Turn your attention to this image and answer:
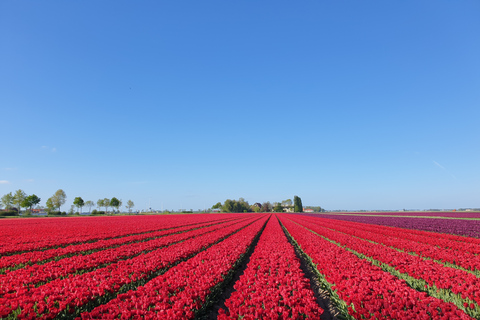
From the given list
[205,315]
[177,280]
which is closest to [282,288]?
[205,315]

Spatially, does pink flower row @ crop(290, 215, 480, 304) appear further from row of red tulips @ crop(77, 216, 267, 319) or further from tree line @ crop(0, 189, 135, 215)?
tree line @ crop(0, 189, 135, 215)

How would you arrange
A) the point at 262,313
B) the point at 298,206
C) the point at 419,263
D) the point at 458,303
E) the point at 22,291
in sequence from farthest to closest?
1. the point at 298,206
2. the point at 419,263
3. the point at 458,303
4. the point at 22,291
5. the point at 262,313

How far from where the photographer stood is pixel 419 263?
8891 millimetres

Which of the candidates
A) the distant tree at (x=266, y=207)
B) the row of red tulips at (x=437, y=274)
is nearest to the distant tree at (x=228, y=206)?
the distant tree at (x=266, y=207)

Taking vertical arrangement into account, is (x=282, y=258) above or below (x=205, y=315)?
above

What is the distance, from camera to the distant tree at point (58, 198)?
96175 millimetres

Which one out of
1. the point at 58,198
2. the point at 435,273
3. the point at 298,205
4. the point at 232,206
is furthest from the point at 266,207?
the point at 435,273

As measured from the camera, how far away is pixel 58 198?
97.9m

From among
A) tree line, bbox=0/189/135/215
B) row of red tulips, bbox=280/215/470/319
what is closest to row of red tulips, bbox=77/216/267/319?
row of red tulips, bbox=280/215/470/319

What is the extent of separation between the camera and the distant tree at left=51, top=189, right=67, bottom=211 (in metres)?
96.2

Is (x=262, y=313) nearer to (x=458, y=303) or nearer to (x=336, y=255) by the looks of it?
(x=458, y=303)

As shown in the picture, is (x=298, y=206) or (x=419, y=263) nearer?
(x=419, y=263)

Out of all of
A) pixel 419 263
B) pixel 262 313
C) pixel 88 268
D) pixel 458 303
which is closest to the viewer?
pixel 262 313

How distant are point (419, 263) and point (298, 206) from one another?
452ft
